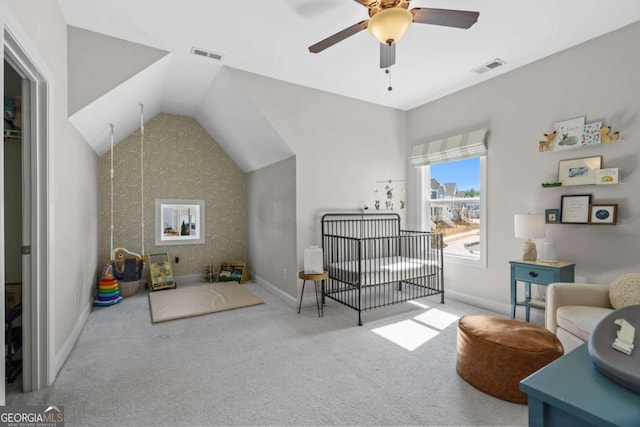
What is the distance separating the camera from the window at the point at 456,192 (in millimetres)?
3559

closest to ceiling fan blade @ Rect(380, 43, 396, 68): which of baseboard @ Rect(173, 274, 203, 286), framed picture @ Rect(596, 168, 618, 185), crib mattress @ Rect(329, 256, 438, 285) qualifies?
crib mattress @ Rect(329, 256, 438, 285)

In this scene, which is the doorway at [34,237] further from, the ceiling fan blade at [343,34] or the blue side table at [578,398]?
the blue side table at [578,398]

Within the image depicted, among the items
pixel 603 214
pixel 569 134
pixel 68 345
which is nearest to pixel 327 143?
pixel 569 134

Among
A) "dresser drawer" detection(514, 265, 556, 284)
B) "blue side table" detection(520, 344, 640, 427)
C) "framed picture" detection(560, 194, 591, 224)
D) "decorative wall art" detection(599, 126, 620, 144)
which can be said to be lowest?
"dresser drawer" detection(514, 265, 556, 284)

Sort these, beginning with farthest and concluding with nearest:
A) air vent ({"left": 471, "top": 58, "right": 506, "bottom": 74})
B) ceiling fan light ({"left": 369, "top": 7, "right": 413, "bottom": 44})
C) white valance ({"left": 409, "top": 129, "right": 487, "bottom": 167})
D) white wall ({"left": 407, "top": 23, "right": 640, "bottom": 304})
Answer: white valance ({"left": 409, "top": 129, "right": 487, "bottom": 167}) → air vent ({"left": 471, "top": 58, "right": 506, "bottom": 74}) → white wall ({"left": 407, "top": 23, "right": 640, "bottom": 304}) → ceiling fan light ({"left": 369, "top": 7, "right": 413, "bottom": 44})

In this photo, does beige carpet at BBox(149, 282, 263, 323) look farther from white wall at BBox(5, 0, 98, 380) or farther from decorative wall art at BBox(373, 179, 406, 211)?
decorative wall art at BBox(373, 179, 406, 211)

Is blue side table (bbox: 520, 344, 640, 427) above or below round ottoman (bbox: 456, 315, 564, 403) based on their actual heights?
above

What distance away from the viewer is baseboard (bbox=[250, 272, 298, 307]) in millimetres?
3619

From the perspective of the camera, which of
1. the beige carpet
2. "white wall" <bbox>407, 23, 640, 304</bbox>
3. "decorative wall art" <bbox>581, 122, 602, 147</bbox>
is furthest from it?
the beige carpet

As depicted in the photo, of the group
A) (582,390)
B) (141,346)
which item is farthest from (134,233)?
(582,390)

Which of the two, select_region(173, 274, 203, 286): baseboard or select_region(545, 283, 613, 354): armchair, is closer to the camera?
select_region(545, 283, 613, 354): armchair

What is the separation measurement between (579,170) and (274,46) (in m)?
3.01

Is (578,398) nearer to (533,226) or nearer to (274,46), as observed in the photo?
(533,226)

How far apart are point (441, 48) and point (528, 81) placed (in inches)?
42.6
